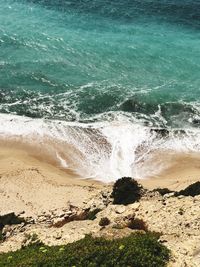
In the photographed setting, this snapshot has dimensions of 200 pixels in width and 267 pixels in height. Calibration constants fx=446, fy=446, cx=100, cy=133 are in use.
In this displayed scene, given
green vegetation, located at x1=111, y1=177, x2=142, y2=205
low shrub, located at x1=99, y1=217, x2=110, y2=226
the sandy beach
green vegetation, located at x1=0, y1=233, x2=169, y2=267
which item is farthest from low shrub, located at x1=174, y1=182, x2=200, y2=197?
green vegetation, located at x1=0, y1=233, x2=169, y2=267

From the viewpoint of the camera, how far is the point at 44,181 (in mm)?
34750

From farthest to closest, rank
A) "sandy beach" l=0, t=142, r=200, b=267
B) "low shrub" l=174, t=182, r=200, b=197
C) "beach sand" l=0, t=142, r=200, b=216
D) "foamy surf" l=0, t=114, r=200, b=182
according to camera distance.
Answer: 1. "foamy surf" l=0, t=114, r=200, b=182
2. "beach sand" l=0, t=142, r=200, b=216
3. "low shrub" l=174, t=182, r=200, b=197
4. "sandy beach" l=0, t=142, r=200, b=267

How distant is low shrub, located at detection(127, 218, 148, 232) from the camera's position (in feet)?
81.5

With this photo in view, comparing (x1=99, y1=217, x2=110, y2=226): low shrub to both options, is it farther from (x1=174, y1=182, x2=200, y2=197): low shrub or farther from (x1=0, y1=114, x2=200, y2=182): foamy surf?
(x1=0, y1=114, x2=200, y2=182): foamy surf

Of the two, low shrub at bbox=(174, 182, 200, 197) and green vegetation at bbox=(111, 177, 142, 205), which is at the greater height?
low shrub at bbox=(174, 182, 200, 197)

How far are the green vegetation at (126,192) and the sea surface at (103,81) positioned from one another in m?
5.63

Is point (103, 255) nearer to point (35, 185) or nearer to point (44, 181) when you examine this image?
point (35, 185)

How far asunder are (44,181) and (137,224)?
1166cm

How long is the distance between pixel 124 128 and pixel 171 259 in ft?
78.7

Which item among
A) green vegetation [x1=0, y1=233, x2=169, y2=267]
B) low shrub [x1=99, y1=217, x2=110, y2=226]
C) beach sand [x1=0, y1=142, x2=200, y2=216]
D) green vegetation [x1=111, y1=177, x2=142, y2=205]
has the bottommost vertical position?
beach sand [x1=0, y1=142, x2=200, y2=216]

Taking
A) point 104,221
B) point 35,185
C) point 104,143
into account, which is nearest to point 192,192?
point 104,221

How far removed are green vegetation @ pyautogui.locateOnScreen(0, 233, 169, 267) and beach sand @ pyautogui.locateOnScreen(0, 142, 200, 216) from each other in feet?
29.6

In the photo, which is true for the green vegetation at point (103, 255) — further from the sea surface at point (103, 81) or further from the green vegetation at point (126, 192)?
the sea surface at point (103, 81)

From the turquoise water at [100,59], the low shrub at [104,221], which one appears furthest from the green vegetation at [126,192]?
the turquoise water at [100,59]
